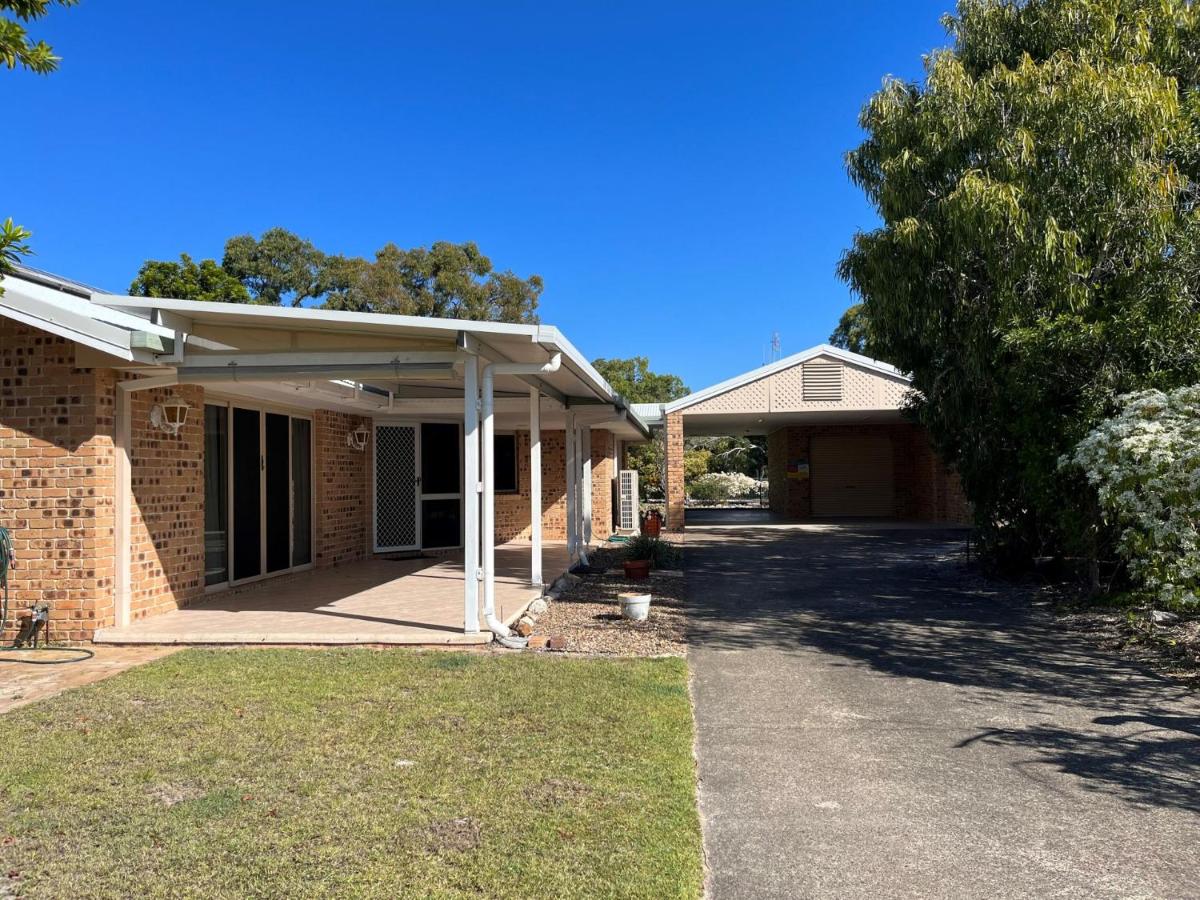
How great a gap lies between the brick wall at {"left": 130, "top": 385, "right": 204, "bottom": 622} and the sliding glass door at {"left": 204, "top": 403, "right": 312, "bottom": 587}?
1.99 feet

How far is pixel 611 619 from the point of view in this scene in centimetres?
854

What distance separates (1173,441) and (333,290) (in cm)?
→ 3182

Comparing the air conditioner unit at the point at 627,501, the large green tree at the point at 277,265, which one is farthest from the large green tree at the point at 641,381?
the air conditioner unit at the point at 627,501

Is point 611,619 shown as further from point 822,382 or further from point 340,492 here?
point 822,382

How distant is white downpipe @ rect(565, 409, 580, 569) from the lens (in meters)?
11.6

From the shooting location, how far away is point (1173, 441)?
639 centimetres

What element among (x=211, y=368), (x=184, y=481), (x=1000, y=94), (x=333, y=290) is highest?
(x=333, y=290)

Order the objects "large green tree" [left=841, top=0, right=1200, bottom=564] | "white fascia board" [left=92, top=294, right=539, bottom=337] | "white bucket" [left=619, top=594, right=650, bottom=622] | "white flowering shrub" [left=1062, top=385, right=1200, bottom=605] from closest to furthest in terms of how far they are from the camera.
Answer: "white flowering shrub" [left=1062, top=385, right=1200, bottom=605] → "white fascia board" [left=92, top=294, right=539, bottom=337] → "large green tree" [left=841, top=0, right=1200, bottom=564] → "white bucket" [left=619, top=594, right=650, bottom=622]

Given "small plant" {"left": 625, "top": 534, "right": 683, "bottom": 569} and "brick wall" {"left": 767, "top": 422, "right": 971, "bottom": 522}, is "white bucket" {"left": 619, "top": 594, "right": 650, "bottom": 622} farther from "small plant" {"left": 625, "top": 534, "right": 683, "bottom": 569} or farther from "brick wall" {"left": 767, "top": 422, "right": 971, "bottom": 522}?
"brick wall" {"left": 767, "top": 422, "right": 971, "bottom": 522}

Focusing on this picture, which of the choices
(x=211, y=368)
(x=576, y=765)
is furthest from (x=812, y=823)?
(x=211, y=368)

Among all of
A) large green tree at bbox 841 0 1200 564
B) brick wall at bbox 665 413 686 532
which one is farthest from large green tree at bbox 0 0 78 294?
brick wall at bbox 665 413 686 532

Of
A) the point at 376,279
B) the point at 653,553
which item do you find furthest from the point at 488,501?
the point at 376,279

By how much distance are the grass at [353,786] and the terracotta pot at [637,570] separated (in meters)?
5.26

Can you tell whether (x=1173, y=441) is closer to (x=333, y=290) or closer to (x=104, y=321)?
(x=104, y=321)
